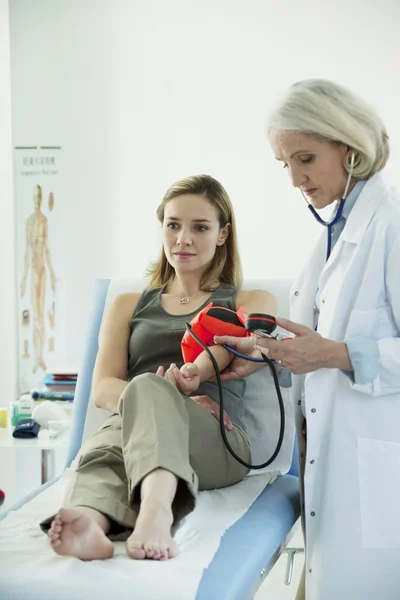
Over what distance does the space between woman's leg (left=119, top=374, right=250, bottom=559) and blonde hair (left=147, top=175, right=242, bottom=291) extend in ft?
1.88

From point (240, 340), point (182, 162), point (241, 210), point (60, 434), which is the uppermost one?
point (182, 162)

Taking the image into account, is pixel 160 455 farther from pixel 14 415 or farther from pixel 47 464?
pixel 14 415

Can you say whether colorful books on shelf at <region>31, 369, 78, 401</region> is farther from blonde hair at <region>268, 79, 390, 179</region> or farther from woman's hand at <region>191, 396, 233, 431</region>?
blonde hair at <region>268, 79, 390, 179</region>

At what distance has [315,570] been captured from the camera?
5.14 feet

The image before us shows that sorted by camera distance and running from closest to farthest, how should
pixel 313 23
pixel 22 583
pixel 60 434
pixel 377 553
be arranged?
pixel 22 583
pixel 377 553
pixel 60 434
pixel 313 23

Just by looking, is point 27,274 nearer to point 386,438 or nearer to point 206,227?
point 206,227

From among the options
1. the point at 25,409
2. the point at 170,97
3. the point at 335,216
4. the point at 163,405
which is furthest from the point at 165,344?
the point at 170,97

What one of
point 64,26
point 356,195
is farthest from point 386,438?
point 64,26

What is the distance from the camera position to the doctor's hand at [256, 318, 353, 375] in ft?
4.90

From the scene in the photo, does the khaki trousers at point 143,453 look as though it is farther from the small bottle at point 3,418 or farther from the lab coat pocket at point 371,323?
the small bottle at point 3,418

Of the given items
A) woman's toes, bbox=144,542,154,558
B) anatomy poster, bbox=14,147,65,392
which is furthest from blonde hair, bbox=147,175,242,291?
anatomy poster, bbox=14,147,65,392

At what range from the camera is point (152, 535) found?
132cm

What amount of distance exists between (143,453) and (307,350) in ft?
1.23

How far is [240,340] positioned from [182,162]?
1.89 metres
